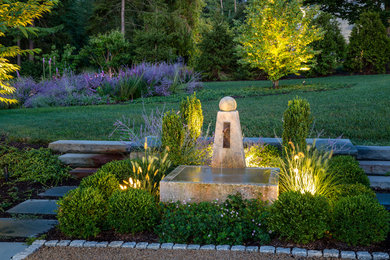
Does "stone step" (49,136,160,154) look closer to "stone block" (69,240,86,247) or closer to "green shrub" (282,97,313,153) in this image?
"green shrub" (282,97,313,153)

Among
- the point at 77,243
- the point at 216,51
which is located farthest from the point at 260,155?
the point at 216,51

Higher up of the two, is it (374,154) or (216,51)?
(216,51)

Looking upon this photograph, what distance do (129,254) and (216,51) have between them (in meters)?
Answer: 19.7

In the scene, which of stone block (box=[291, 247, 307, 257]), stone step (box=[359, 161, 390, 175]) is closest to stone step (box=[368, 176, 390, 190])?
stone step (box=[359, 161, 390, 175])

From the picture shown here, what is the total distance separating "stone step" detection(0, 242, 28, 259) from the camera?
3.34 m

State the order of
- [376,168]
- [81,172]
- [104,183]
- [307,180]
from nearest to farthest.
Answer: [307,180]
[104,183]
[376,168]
[81,172]

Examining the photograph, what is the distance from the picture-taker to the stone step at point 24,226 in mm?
3785

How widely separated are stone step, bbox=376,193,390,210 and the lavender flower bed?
30.4 feet

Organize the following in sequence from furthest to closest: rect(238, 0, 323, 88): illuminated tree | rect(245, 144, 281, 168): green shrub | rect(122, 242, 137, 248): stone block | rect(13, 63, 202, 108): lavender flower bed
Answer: rect(238, 0, 323, 88): illuminated tree
rect(13, 63, 202, 108): lavender flower bed
rect(245, 144, 281, 168): green shrub
rect(122, 242, 137, 248): stone block

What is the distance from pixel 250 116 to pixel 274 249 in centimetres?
527

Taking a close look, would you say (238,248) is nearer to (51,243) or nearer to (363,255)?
(363,255)

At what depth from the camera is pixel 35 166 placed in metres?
5.52

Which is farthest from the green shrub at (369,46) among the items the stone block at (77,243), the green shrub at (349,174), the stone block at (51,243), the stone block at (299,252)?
the stone block at (51,243)

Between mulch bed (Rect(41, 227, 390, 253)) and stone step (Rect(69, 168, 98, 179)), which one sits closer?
mulch bed (Rect(41, 227, 390, 253))
